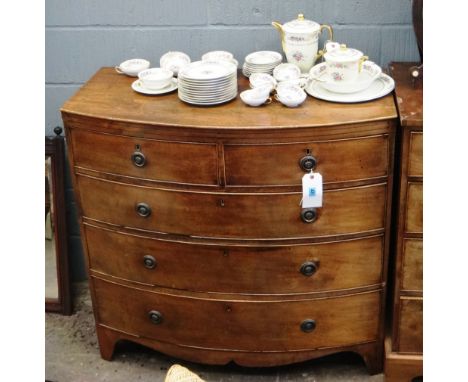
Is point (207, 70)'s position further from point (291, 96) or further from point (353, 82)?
point (353, 82)

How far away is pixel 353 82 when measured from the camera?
2396 mm

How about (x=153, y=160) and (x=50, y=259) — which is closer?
(x=153, y=160)

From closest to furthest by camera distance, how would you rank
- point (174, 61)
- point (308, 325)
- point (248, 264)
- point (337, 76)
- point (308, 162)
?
point (308, 162), point (337, 76), point (248, 264), point (308, 325), point (174, 61)

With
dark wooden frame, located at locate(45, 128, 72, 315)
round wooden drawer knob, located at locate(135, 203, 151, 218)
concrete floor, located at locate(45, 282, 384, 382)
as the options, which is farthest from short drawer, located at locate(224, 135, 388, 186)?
dark wooden frame, located at locate(45, 128, 72, 315)

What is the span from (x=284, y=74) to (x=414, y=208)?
2.17 ft

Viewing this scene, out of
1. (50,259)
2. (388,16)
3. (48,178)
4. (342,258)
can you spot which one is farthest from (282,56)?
(50,259)

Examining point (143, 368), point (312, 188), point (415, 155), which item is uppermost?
point (415, 155)

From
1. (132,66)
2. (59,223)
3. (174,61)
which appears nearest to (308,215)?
(174,61)

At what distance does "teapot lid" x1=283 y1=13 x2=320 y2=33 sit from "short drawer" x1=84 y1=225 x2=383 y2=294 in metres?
0.78

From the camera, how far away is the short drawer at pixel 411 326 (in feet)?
8.37

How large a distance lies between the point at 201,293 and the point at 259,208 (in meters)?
0.44

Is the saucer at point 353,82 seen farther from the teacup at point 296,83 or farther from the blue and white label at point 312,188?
the blue and white label at point 312,188

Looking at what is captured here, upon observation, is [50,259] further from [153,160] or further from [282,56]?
[282,56]

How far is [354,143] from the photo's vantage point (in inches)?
90.0
